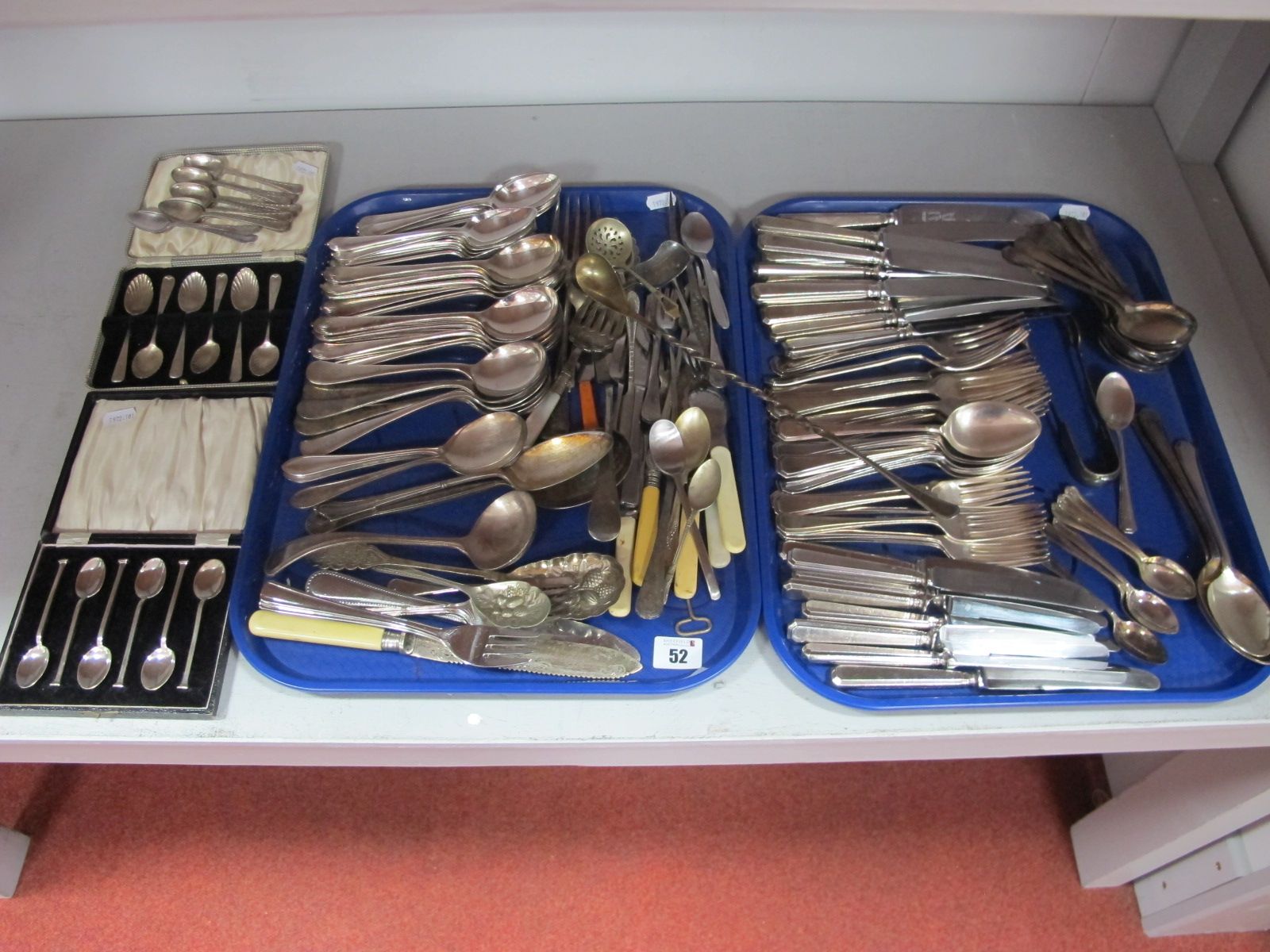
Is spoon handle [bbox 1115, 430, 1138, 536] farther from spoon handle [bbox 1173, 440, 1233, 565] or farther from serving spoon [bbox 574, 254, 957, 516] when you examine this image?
serving spoon [bbox 574, 254, 957, 516]

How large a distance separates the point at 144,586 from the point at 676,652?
50cm

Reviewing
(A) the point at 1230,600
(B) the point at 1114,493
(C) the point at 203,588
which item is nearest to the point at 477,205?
(C) the point at 203,588

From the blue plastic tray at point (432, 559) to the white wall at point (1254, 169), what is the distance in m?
0.60

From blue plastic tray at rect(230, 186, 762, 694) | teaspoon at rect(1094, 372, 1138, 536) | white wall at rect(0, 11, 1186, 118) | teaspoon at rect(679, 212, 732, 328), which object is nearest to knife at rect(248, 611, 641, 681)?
blue plastic tray at rect(230, 186, 762, 694)

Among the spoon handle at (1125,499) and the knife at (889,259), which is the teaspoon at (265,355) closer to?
the knife at (889,259)

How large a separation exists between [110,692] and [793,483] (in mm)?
638

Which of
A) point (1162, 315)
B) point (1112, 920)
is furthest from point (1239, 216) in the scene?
point (1112, 920)

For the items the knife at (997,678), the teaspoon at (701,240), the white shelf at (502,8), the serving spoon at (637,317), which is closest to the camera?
the white shelf at (502,8)

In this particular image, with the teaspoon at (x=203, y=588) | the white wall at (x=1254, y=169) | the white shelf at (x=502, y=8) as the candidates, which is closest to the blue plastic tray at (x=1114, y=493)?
the white wall at (x=1254, y=169)

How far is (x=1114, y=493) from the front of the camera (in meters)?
0.87

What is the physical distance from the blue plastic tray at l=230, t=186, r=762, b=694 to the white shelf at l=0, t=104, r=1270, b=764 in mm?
18

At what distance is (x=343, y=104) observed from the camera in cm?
116

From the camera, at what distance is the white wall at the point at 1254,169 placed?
3.29 feet

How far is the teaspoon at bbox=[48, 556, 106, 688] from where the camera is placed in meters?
0.82
